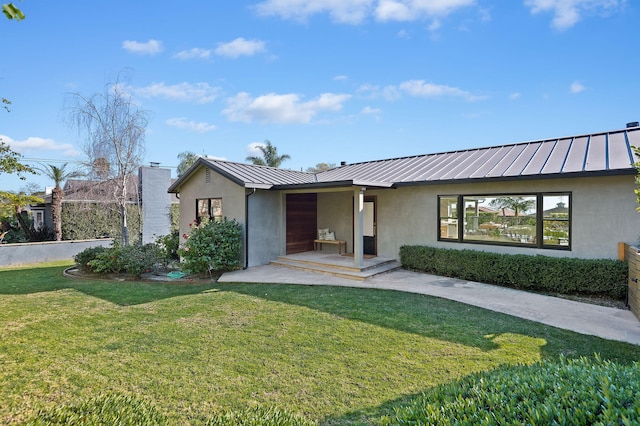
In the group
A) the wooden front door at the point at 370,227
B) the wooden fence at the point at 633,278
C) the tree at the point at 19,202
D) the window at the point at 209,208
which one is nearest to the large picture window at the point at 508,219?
the wooden fence at the point at 633,278

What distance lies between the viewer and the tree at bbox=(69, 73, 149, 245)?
491 inches

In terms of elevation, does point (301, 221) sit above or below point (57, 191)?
below

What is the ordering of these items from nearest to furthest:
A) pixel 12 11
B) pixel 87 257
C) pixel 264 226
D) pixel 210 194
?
pixel 12 11
pixel 87 257
pixel 264 226
pixel 210 194

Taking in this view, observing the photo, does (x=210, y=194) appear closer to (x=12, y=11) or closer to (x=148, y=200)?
(x=148, y=200)

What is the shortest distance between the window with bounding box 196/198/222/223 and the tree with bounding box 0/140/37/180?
5234 mm

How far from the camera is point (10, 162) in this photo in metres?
8.88

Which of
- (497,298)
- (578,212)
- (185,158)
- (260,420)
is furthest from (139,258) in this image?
(185,158)

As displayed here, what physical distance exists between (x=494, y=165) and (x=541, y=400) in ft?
31.6

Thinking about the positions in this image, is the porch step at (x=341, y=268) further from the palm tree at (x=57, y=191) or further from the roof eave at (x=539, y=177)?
the palm tree at (x=57, y=191)

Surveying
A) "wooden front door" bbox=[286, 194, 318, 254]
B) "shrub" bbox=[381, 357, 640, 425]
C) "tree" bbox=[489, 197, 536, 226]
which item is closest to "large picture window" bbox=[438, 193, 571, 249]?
"tree" bbox=[489, 197, 536, 226]

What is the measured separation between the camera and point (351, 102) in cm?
1694

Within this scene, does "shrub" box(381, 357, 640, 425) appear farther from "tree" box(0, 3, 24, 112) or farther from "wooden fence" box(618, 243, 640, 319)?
"wooden fence" box(618, 243, 640, 319)

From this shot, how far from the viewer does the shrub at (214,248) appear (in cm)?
1014

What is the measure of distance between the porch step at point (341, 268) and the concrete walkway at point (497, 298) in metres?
0.22
